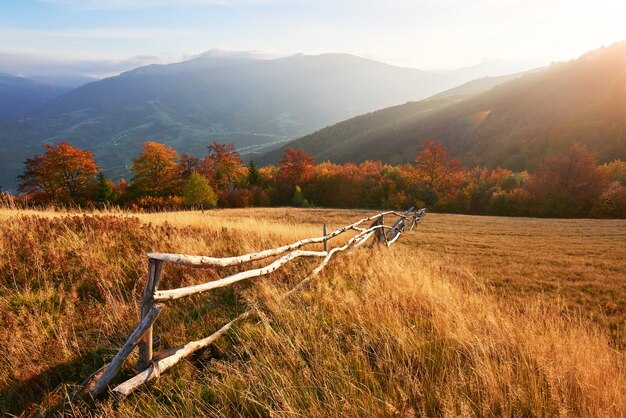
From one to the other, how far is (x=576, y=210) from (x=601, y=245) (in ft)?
92.2

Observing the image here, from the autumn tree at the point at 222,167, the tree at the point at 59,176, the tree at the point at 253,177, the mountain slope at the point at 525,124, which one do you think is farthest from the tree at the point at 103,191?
the mountain slope at the point at 525,124

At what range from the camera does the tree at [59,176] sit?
137 feet

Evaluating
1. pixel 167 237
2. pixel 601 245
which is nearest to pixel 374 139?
pixel 601 245

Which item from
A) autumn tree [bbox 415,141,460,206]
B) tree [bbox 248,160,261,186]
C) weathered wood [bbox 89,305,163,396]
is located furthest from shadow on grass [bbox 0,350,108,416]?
tree [bbox 248,160,261,186]

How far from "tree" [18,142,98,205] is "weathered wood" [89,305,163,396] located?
4954 centimetres

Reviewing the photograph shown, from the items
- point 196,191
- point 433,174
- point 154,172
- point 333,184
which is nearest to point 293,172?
point 333,184

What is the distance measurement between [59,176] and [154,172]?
11650mm

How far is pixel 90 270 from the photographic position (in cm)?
484

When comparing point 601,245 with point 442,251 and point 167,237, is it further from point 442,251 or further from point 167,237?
point 167,237

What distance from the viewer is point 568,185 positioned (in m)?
38.5

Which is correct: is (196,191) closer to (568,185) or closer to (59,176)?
(59,176)

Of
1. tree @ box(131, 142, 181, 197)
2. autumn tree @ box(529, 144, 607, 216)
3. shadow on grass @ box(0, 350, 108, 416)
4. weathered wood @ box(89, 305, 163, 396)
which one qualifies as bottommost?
autumn tree @ box(529, 144, 607, 216)

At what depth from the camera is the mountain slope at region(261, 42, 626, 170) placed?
7444 centimetres

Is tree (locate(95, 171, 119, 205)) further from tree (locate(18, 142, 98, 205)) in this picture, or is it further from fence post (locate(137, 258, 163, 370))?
fence post (locate(137, 258, 163, 370))
